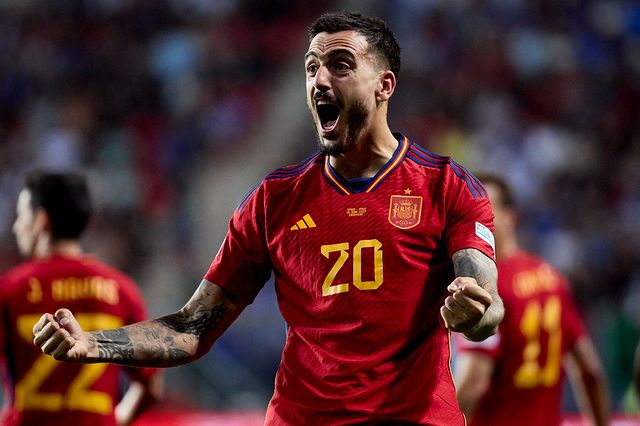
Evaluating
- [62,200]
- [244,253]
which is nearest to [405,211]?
[244,253]

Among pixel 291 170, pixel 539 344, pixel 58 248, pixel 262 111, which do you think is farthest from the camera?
pixel 262 111

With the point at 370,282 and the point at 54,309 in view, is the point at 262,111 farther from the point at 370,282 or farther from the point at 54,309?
the point at 370,282

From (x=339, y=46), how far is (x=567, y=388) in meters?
5.51

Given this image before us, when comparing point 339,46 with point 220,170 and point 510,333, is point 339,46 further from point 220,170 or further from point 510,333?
point 220,170

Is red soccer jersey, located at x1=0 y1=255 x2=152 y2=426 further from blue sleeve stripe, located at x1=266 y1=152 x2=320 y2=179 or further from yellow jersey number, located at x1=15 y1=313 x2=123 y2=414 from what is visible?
blue sleeve stripe, located at x1=266 y1=152 x2=320 y2=179

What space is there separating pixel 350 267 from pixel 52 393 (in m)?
2.12

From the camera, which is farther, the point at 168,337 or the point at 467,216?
the point at 168,337

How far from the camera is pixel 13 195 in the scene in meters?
12.2

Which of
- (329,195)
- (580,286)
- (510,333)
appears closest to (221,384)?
(580,286)

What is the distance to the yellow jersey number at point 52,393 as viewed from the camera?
16.6 feet

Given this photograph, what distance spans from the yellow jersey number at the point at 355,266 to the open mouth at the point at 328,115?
1.34 feet

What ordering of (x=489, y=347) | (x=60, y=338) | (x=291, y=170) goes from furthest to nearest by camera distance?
(x=489, y=347) < (x=291, y=170) < (x=60, y=338)

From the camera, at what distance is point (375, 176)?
147 inches

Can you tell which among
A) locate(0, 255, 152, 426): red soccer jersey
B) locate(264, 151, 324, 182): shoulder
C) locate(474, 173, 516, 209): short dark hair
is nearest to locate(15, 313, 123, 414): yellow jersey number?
locate(0, 255, 152, 426): red soccer jersey
